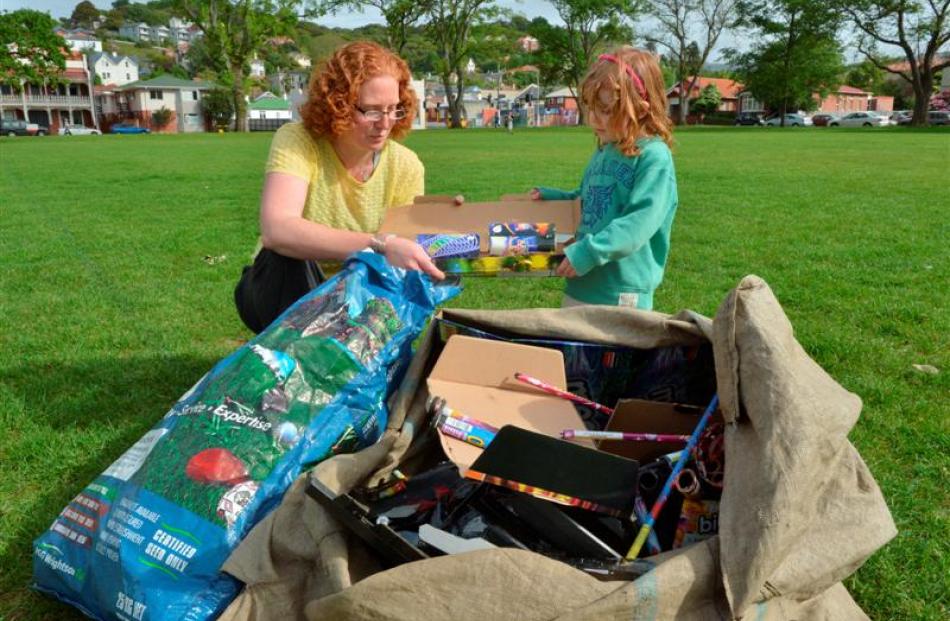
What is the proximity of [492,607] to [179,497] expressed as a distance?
84 cm

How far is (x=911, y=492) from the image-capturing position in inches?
103

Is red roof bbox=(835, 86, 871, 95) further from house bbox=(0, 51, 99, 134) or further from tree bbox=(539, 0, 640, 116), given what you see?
house bbox=(0, 51, 99, 134)

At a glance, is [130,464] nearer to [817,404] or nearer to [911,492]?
[817,404]

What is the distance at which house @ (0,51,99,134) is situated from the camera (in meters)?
77.6

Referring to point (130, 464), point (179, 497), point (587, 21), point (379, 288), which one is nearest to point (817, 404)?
point (379, 288)

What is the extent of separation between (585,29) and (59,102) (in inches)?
2111

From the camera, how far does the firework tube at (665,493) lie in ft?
5.52

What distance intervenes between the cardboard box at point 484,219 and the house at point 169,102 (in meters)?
81.4

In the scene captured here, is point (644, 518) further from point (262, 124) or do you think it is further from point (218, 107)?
point (262, 124)

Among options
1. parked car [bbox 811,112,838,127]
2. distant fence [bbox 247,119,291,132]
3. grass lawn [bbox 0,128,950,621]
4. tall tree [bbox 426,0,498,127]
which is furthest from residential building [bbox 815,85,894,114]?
grass lawn [bbox 0,128,950,621]

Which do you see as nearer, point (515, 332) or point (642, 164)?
point (515, 332)

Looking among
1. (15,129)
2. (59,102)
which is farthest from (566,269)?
(59,102)

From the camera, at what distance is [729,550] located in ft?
4.83

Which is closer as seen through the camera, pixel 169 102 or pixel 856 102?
pixel 169 102
